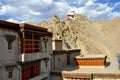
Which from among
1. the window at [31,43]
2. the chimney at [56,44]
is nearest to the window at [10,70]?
the window at [31,43]

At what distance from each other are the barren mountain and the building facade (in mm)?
34404

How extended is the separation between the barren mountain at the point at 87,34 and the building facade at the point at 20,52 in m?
34.4

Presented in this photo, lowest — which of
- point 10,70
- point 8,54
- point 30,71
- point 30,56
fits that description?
point 30,71

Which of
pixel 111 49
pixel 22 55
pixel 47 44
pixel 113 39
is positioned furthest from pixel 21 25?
pixel 113 39

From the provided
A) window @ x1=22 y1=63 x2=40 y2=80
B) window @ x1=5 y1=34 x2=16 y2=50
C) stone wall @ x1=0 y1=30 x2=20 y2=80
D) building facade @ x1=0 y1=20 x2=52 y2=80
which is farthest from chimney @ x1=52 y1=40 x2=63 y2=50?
window @ x1=5 y1=34 x2=16 y2=50

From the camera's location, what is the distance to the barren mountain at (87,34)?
213 ft

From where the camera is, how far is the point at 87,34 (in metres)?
95.8

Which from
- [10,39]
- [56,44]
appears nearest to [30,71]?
[10,39]

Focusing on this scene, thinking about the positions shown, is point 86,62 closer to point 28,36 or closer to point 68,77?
point 68,77

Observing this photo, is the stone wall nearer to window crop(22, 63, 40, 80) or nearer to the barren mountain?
window crop(22, 63, 40, 80)

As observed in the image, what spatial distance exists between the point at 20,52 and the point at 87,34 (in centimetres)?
7788

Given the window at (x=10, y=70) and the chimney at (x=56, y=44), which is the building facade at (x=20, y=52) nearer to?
the window at (x=10, y=70)

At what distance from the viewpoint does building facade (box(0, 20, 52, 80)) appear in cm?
1778

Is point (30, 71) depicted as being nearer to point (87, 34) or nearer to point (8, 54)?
point (8, 54)
